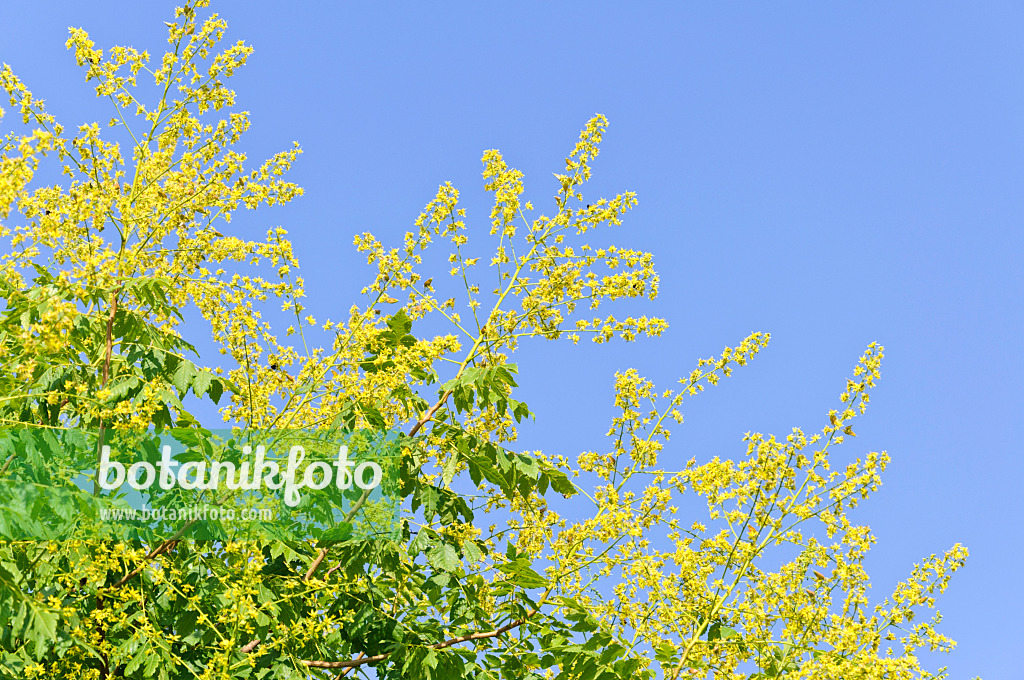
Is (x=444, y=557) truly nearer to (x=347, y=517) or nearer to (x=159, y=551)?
(x=347, y=517)

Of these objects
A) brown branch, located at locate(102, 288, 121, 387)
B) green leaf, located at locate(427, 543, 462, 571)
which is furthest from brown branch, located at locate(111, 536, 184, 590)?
green leaf, located at locate(427, 543, 462, 571)

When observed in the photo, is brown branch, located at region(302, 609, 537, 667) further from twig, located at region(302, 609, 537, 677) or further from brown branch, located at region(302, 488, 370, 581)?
brown branch, located at region(302, 488, 370, 581)

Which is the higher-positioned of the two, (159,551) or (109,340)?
(109,340)

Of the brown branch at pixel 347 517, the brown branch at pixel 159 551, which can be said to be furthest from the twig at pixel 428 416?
→ the brown branch at pixel 159 551

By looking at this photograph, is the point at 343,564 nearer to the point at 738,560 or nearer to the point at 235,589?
the point at 235,589

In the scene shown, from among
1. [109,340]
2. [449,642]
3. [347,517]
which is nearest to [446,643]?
[449,642]

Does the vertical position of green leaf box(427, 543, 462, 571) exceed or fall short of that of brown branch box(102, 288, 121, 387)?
it falls short

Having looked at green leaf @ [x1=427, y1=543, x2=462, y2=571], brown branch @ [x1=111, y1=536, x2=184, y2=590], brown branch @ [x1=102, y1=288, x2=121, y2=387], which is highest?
brown branch @ [x1=102, y1=288, x2=121, y2=387]

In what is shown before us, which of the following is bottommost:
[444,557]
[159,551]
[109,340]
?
[159,551]

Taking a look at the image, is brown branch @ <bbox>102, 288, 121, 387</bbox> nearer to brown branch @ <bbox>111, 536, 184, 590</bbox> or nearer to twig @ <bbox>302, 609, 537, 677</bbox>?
brown branch @ <bbox>111, 536, 184, 590</bbox>

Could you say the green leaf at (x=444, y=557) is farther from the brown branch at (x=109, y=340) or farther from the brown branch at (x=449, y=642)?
the brown branch at (x=109, y=340)

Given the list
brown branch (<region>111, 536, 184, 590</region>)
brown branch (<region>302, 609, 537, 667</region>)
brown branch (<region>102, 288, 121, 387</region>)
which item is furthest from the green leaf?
brown branch (<region>102, 288, 121, 387</region>)

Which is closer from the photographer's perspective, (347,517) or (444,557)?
(444,557)

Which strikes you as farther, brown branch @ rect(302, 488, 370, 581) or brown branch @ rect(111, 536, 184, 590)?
brown branch @ rect(302, 488, 370, 581)
